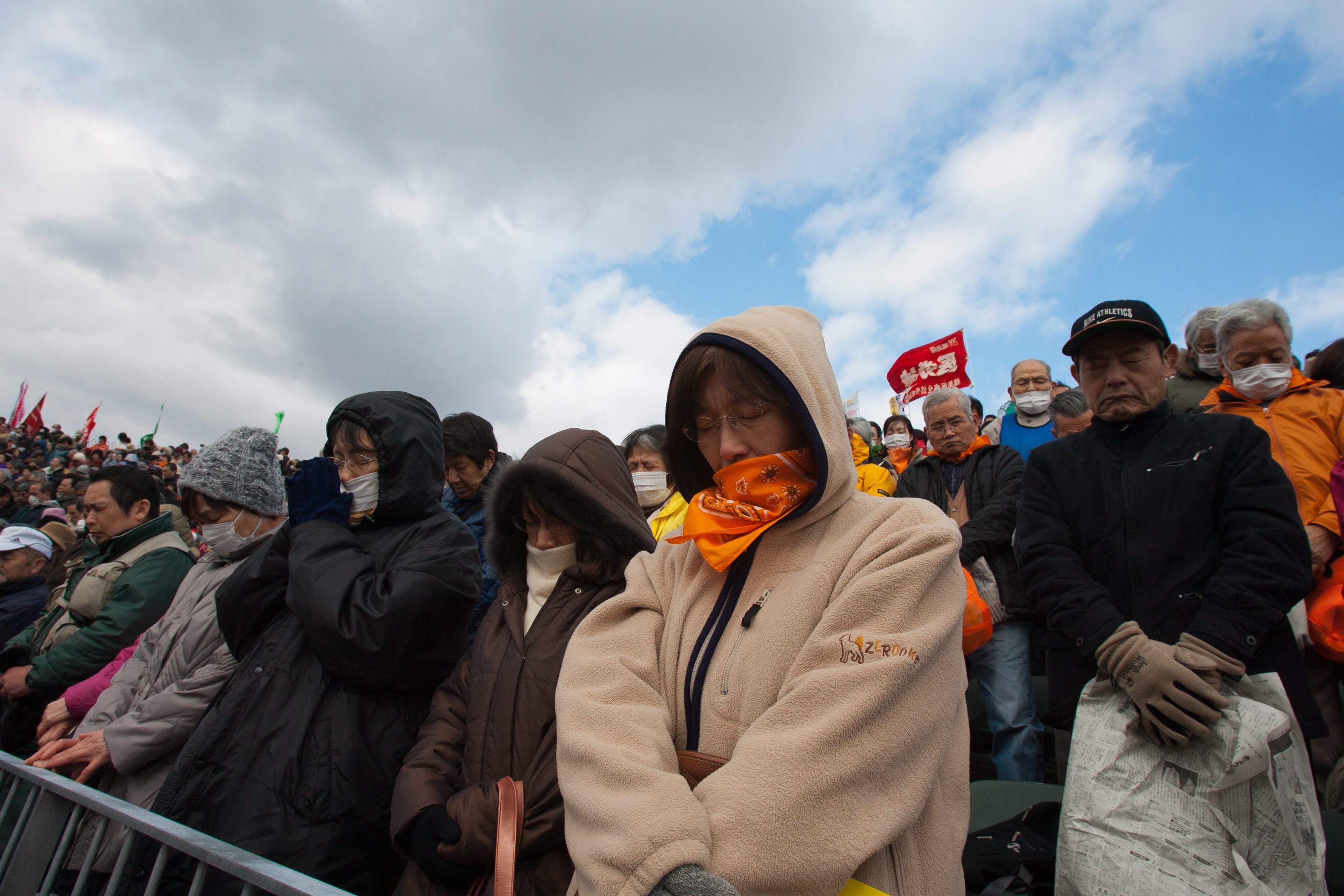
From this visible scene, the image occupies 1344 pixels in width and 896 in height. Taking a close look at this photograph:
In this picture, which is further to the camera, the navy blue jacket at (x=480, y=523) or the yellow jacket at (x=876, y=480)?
the yellow jacket at (x=876, y=480)

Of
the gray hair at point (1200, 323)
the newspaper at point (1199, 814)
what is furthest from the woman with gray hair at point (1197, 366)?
the newspaper at point (1199, 814)

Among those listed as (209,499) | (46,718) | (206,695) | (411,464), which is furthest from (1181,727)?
(46,718)

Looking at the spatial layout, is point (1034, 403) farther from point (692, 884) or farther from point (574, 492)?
point (692, 884)

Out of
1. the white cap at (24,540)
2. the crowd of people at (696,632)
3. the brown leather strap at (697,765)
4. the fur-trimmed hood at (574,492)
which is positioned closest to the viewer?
the crowd of people at (696,632)

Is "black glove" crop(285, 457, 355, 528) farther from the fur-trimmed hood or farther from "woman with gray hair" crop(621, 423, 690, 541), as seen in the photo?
"woman with gray hair" crop(621, 423, 690, 541)

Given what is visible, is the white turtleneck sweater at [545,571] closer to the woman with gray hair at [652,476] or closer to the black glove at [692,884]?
the black glove at [692,884]

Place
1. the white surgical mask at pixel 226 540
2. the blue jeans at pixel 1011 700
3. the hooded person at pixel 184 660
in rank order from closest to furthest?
the hooded person at pixel 184 660
the white surgical mask at pixel 226 540
the blue jeans at pixel 1011 700

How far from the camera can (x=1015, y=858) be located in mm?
2021

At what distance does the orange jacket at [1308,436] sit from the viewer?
296cm

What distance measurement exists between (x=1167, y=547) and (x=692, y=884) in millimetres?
2140

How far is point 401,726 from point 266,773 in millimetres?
419

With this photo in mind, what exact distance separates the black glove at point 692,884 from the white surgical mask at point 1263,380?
3.55m

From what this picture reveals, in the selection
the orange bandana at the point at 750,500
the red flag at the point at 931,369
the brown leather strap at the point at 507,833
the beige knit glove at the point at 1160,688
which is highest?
the red flag at the point at 931,369

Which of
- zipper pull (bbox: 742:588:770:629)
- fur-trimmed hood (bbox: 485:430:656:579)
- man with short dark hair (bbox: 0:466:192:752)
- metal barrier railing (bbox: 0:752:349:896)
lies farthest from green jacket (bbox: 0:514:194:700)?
zipper pull (bbox: 742:588:770:629)
